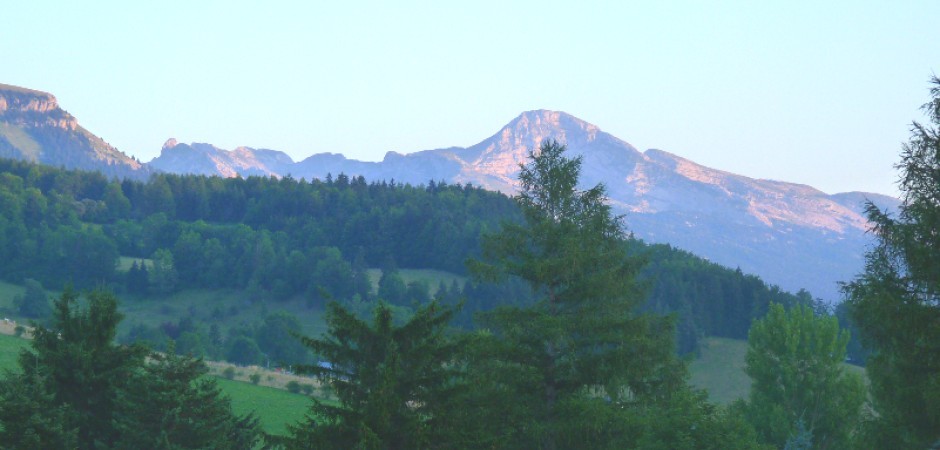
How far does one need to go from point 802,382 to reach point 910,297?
45.4 metres

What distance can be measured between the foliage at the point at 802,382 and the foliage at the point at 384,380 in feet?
158

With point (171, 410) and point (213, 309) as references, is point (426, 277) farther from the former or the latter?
point (171, 410)

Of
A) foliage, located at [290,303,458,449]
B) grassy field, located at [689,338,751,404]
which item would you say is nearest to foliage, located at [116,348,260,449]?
foliage, located at [290,303,458,449]

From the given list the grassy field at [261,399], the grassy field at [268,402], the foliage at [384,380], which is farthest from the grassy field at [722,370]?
the foliage at [384,380]

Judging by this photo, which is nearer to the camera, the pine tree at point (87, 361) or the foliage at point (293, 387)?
the pine tree at point (87, 361)

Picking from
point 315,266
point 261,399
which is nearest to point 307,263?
point 315,266

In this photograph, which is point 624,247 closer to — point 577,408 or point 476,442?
point 577,408

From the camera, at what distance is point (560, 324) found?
96.0ft

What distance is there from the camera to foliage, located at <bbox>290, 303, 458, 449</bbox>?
19.2 metres

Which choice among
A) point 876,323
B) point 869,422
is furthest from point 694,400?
point 876,323

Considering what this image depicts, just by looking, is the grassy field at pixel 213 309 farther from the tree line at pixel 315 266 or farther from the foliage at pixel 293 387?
the foliage at pixel 293 387

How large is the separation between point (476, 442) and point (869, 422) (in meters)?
13.1

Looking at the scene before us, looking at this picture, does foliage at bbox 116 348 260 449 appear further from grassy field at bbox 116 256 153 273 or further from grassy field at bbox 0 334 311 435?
grassy field at bbox 116 256 153 273

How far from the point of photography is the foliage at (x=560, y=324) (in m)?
29.2
